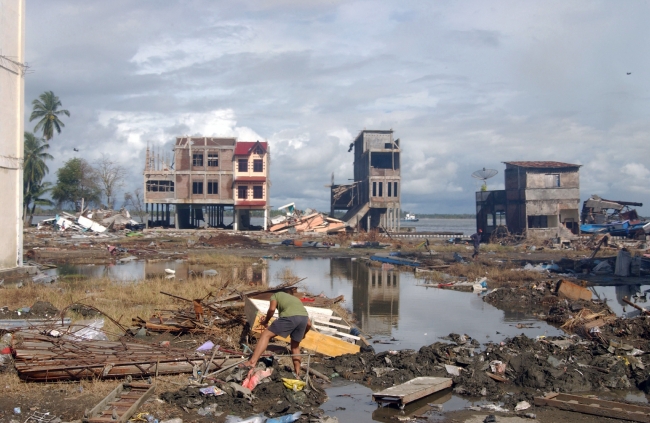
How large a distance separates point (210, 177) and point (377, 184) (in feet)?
50.5

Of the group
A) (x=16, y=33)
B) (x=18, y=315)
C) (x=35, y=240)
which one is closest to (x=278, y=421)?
(x=18, y=315)

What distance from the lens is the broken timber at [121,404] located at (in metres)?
6.02

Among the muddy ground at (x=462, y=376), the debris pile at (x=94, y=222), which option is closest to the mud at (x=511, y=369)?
the muddy ground at (x=462, y=376)

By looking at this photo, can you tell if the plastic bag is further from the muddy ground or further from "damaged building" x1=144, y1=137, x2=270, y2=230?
"damaged building" x1=144, y1=137, x2=270, y2=230

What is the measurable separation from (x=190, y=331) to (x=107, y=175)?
64.6m

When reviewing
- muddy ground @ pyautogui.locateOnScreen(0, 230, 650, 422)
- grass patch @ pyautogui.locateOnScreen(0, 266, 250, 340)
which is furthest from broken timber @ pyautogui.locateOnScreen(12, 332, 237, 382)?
grass patch @ pyautogui.locateOnScreen(0, 266, 250, 340)

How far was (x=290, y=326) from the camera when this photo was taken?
8055 millimetres

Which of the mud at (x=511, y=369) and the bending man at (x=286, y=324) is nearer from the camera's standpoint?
the bending man at (x=286, y=324)

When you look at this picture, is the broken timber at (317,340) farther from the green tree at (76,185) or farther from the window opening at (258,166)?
the green tree at (76,185)

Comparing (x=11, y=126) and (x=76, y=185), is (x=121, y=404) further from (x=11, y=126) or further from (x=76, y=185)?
(x=76, y=185)

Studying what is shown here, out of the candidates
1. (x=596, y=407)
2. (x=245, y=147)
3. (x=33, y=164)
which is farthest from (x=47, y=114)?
(x=596, y=407)

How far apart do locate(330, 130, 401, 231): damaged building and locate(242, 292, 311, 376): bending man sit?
4320 cm

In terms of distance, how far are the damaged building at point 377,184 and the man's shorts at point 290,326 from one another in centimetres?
4324

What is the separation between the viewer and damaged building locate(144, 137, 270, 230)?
52281 millimetres
